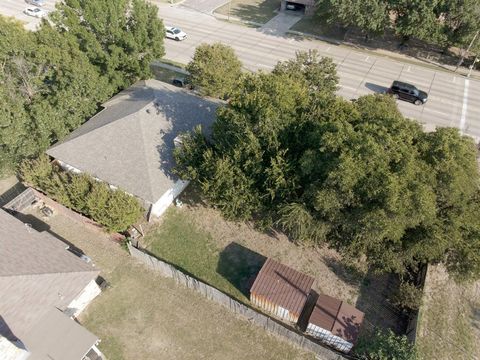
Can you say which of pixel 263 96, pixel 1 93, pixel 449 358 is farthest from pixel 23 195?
pixel 449 358

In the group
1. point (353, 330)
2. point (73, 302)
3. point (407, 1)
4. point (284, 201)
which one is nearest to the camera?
point (353, 330)

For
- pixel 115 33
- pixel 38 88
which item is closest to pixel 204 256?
pixel 38 88

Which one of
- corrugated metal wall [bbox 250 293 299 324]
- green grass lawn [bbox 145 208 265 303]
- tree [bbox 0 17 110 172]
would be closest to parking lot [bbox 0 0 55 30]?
tree [bbox 0 17 110 172]

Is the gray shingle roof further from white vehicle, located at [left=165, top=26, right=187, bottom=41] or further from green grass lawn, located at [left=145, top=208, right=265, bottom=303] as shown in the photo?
white vehicle, located at [left=165, top=26, right=187, bottom=41]

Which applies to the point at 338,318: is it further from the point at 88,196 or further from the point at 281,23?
the point at 281,23

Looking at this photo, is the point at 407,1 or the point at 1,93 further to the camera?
the point at 407,1

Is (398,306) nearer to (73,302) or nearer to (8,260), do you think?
(73,302)
